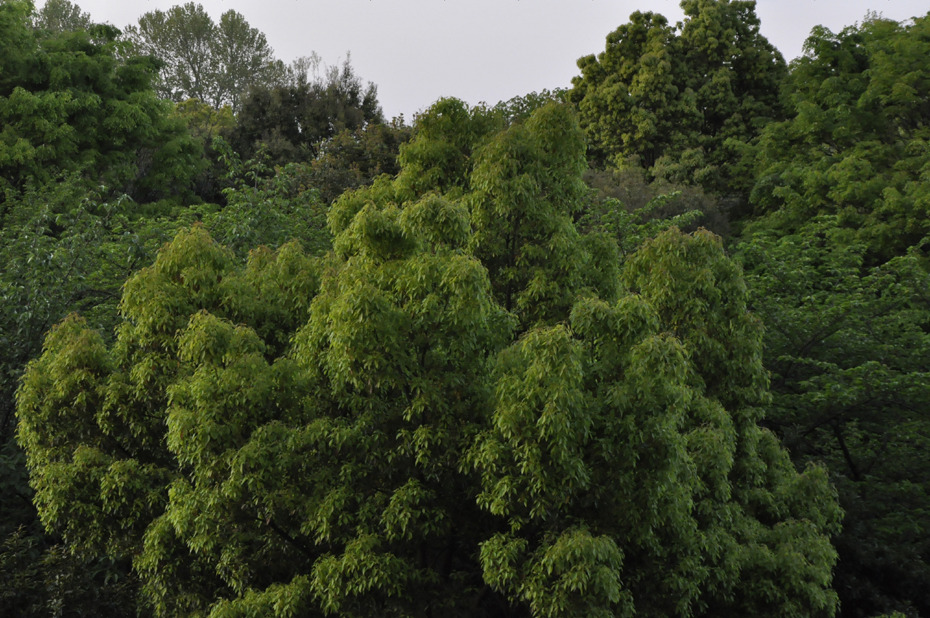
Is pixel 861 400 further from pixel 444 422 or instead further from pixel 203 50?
pixel 203 50

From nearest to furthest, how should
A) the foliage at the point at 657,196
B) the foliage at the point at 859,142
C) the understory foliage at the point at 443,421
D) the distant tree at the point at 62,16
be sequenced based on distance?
the understory foliage at the point at 443,421 → the foliage at the point at 859,142 → the foliage at the point at 657,196 → the distant tree at the point at 62,16

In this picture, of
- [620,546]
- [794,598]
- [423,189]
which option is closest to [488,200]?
[423,189]

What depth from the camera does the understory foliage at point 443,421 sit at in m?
7.29

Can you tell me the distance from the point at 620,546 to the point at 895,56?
802 inches

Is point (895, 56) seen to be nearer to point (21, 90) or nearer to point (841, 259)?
point (841, 259)

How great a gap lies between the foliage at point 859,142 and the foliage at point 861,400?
4.43m

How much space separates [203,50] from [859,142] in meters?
39.7

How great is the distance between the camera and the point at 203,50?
2004 inches

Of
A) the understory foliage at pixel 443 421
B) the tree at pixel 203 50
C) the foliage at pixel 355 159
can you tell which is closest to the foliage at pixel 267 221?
the foliage at pixel 355 159

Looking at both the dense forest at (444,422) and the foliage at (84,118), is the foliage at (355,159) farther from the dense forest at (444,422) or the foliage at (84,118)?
the dense forest at (444,422)

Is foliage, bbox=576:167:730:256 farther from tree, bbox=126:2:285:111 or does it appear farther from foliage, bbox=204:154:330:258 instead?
tree, bbox=126:2:285:111

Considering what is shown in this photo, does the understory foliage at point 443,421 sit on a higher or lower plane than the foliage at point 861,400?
higher

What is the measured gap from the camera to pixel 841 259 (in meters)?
17.7

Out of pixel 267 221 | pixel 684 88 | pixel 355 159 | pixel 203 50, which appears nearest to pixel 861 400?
pixel 267 221
